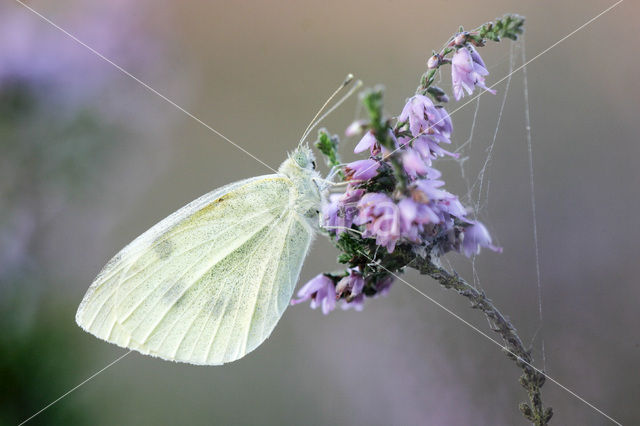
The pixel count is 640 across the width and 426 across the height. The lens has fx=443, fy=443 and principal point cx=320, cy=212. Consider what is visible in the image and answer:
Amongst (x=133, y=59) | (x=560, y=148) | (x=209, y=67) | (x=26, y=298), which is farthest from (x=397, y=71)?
(x=26, y=298)

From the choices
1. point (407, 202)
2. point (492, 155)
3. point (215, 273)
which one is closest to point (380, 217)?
point (407, 202)

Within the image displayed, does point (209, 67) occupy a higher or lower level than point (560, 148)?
higher

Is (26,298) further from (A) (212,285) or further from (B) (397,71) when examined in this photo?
(B) (397,71)

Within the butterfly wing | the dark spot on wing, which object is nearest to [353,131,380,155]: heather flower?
the butterfly wing

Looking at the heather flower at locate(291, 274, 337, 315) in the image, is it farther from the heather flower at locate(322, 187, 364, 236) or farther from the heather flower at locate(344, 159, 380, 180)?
the heather flower at locate(344, 159, 380, 180)

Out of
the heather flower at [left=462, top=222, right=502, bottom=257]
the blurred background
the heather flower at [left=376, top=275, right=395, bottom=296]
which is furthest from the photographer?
the blurred background
